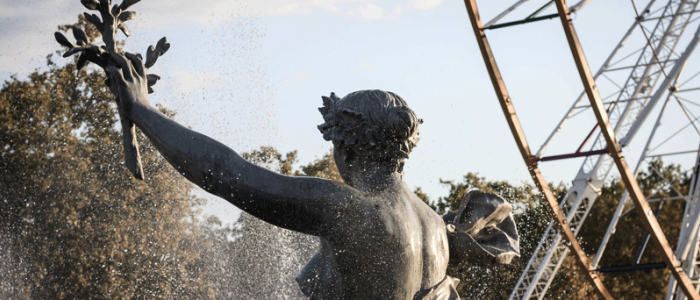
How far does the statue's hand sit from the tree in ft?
44.1

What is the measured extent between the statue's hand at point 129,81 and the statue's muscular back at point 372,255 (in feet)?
2.47

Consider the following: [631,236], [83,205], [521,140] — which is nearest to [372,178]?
[83,205]

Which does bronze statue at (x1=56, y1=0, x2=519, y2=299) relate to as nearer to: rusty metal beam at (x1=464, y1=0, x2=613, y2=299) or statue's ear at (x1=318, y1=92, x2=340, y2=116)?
statue's ear at (x1=318, y1=92, x2=340, y2=116)

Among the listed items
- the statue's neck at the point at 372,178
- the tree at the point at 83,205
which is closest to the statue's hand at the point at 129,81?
the statue's neck at the point at 372,178

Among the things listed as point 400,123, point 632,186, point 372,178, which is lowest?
point 372,178

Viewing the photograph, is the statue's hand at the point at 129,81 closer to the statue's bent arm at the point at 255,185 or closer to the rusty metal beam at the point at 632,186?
the statue's bent arm at the point at 255,185

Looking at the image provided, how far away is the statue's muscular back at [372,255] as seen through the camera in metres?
2.38

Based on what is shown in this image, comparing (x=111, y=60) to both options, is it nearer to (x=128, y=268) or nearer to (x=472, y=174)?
(x=128, y=268)

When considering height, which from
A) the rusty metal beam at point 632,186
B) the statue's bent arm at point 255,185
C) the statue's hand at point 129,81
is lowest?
the statue's bent arm at point 255,185

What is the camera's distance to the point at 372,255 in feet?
7.83

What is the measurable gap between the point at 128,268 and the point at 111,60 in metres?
14.6

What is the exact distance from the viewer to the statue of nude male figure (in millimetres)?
2318

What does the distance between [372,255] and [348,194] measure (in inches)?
8.0

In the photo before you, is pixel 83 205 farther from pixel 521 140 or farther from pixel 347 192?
pixel 347 192
